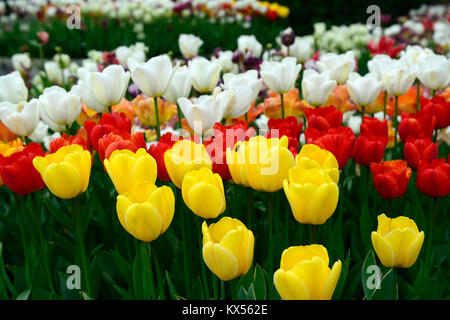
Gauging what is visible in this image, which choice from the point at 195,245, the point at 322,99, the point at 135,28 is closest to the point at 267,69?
the point at 322,99

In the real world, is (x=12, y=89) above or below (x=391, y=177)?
above

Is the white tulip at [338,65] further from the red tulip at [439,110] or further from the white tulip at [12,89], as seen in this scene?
the white tulip at [12,89]

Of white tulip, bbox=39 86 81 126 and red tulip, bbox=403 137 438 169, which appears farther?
white tulip, bbox=39 86 81 126

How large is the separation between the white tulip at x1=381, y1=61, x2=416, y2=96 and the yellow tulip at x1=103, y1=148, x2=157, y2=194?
108 cm

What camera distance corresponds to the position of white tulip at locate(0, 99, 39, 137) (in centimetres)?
168

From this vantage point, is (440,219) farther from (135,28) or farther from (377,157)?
(135,28)

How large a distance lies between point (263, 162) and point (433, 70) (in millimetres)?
1127

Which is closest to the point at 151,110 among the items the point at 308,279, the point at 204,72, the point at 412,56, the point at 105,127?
the point at 204,72

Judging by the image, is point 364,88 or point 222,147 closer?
point 222,147

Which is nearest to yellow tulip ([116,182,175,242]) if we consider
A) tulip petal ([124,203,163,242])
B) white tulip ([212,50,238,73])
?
tulip petal ([124,203,163,242])

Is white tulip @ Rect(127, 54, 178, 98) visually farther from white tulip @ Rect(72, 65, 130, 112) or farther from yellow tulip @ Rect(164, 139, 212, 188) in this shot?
yellow tulip @ Rect(164, 139, 212, 188)

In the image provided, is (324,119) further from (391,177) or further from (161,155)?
(161,155)

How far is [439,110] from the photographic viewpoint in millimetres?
1842
